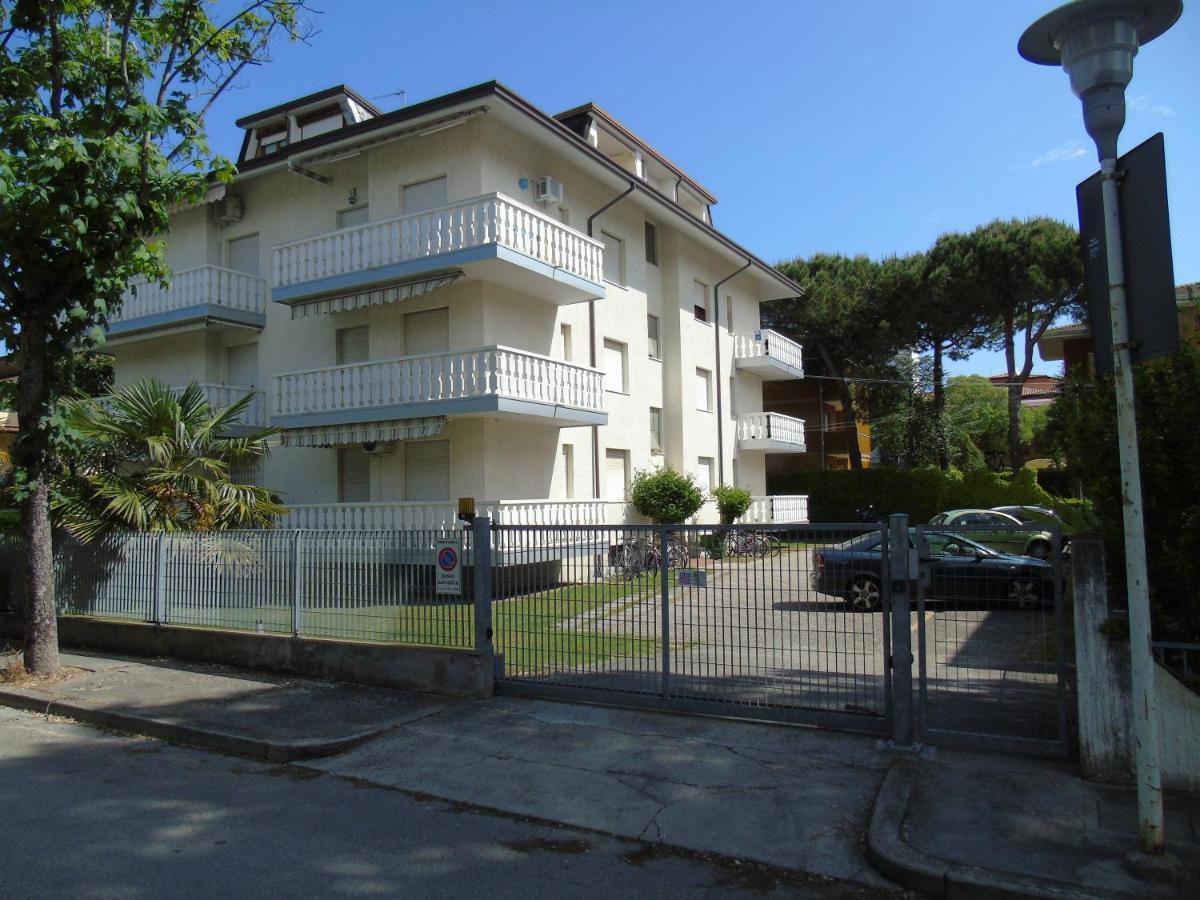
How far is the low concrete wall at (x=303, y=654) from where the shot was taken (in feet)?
26.3

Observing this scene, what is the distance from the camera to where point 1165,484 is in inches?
207

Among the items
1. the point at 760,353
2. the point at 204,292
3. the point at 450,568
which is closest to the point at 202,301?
the point at 204,292

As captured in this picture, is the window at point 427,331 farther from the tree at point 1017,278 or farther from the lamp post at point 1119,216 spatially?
the tree at point 1017,278

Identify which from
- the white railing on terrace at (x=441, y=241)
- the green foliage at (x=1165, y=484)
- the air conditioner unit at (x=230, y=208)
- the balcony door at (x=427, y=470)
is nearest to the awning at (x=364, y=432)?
the balcony door at (x=427, y=470)

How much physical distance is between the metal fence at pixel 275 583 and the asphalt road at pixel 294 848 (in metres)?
2.28

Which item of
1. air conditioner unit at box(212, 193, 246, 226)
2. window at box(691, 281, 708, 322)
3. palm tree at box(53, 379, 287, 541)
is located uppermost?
air conditioner unit at box(212, 193, 246, 226)

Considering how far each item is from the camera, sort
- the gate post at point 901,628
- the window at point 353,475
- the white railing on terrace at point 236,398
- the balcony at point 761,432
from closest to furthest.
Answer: the gate post at point 901,628, the window at point 353,475, the white railing on terrace at point 236,398, the balcony at point 761,432

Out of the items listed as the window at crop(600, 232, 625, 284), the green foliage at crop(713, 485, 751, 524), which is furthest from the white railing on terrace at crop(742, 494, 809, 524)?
the window at crop(600, 232, 625, 284)

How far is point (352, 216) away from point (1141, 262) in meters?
17.1

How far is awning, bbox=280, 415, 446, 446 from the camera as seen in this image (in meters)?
15.5

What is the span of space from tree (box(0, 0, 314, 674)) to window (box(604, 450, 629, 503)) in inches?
472

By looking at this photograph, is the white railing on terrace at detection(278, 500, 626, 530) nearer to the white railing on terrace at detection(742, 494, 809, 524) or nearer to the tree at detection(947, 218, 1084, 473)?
the white railing on terrace at detection(742, 494, 809, 524)

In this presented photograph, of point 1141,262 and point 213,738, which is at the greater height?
point 1141,262

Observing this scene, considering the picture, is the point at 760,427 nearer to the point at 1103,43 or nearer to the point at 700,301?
the point at 700,301
